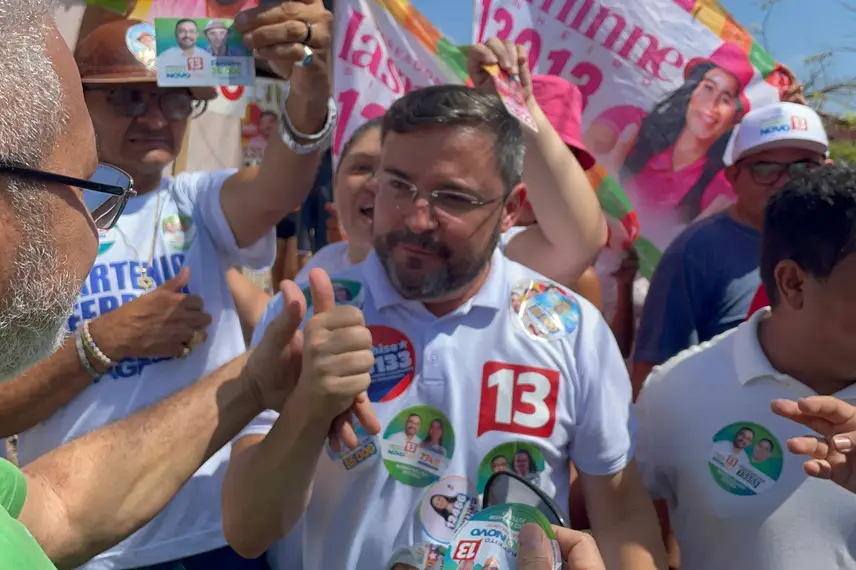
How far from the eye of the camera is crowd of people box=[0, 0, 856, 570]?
5.04 feet

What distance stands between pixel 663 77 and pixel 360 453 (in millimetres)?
2509

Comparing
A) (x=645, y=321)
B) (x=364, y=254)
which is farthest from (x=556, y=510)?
(x=645, y=321)

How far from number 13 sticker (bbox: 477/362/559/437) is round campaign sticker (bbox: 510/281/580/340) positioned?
10cm

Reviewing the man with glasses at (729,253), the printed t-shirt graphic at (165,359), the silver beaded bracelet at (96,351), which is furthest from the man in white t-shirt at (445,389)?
the man with glasses at (729,253)

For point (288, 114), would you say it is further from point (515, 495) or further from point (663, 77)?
point (663, 77)

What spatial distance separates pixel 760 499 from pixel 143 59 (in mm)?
1857

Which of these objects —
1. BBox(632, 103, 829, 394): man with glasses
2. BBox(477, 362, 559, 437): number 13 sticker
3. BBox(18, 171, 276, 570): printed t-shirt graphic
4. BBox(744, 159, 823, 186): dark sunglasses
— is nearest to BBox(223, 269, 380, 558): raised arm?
BBox(477, 362, 559, 437): number 13 sticker

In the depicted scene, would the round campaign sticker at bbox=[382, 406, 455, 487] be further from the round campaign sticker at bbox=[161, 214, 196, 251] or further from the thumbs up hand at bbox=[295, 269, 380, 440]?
the round campaign sticker at bbox=[161, 214, 196, 251]

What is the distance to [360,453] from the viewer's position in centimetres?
167

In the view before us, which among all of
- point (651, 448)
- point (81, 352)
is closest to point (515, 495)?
point (651, 448)

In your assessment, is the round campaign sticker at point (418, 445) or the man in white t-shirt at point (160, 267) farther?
the man in white t-shirt at point (160, 267)

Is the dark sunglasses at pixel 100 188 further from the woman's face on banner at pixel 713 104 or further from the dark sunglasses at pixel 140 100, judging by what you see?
the woman's face on banner at pixel 713 104

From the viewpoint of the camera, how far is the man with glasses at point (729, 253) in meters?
2.58

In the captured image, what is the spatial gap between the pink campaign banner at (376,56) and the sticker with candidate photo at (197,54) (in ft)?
5.61
